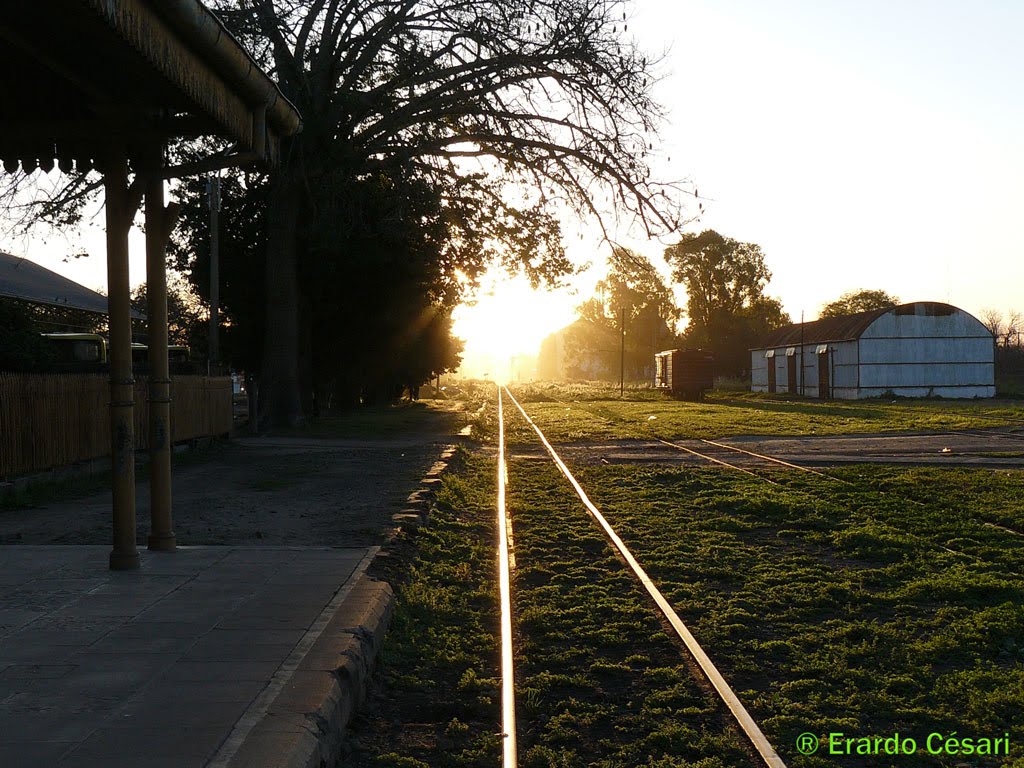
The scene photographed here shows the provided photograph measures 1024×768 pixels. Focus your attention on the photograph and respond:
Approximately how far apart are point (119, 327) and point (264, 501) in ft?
19.0

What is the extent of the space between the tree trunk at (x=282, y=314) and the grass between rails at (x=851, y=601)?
1591cm

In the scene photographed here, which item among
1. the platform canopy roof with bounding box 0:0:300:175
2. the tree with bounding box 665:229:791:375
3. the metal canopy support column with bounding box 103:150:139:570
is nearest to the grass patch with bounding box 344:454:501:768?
the metal canopy support column with bounding box 103:150:139:570

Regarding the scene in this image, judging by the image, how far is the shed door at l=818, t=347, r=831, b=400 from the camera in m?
53.7

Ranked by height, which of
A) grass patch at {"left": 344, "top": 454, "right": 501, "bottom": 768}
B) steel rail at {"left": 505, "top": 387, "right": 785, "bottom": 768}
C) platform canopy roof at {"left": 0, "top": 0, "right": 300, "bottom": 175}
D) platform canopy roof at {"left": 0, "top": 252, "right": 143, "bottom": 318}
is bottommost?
grass patch at {"left": 344, "top": 454, "right": 501, "bottom": 768}

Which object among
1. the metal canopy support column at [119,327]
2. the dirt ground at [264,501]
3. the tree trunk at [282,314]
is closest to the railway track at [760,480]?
the dirt ground at [264,501]

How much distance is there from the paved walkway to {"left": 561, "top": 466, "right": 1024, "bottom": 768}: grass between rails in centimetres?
209

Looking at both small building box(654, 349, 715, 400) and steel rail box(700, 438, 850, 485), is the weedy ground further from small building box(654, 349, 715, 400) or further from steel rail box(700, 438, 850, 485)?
small building box(654, 349, 715, 400)

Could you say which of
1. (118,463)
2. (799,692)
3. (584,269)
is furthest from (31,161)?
(584,269)

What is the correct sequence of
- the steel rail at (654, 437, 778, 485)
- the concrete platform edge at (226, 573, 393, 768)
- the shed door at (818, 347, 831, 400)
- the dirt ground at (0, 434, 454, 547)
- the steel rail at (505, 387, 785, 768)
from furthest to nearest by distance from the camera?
the shed door at (818, 347, 831, 400) < the steel rail at (654, 437, 778, 485) < the dirt ground at (0, 434, 454, 547) < the steel rail at (505, 387, 785, 768) < the concrete platform edge at (226, 573, 393, 768)

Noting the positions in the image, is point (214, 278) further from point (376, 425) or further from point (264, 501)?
point (264, 501)

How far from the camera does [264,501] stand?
1300 cm

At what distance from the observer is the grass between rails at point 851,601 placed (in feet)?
15.9

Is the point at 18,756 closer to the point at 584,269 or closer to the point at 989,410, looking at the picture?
the point at 584,269

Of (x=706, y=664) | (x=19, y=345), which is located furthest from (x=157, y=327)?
(x=19, y=345)
